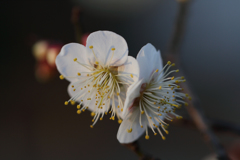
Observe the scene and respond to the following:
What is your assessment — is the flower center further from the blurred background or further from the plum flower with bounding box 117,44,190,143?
the blurred background

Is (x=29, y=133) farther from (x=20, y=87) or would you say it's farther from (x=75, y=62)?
(x=75, y=62)

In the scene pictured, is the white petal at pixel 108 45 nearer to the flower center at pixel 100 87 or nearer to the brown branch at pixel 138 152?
the flower center at pixel 100 87

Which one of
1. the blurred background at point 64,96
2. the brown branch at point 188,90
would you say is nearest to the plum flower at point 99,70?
the brown branch at point 188,90

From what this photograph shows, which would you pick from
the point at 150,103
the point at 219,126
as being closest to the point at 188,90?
the point at 219,126

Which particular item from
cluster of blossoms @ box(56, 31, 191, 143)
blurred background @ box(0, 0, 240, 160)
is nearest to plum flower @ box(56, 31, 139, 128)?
cluster of blossoms @ box(56, 31, 191, 143)

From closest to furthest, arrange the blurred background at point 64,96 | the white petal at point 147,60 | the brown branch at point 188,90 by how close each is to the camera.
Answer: the white petal at point 147,60
the brown branch at point 188,90
the blurred background at point 64,96

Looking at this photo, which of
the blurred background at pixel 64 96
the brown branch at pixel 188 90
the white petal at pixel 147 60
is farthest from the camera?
the blurred background at pixel 64 96

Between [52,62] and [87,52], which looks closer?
[87,52]

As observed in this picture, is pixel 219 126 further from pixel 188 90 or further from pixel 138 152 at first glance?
pixel 138 152

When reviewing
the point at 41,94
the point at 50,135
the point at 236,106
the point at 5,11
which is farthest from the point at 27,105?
the point at 236,106
